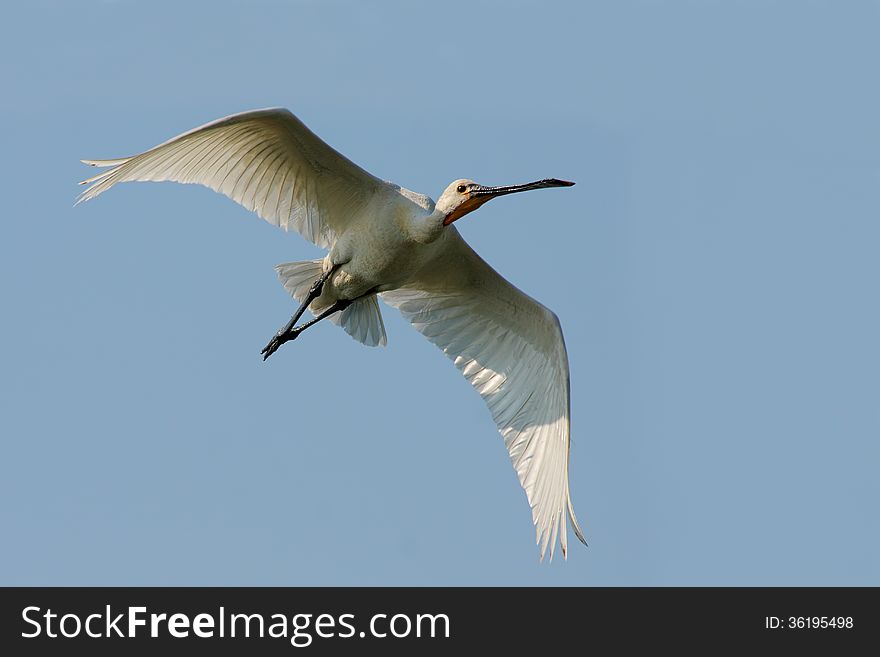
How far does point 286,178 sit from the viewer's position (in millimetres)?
15102

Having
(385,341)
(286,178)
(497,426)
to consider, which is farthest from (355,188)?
(497,426)

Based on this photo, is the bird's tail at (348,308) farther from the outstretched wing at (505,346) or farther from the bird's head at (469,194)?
the bird's head at (469,194)

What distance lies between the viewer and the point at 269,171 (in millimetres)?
14992

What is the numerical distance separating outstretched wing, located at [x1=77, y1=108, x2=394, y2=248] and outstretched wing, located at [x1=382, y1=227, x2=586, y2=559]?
1145 mm

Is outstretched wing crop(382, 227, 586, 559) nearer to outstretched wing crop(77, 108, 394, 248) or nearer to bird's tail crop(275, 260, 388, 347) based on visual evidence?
bird's tail crop(275, 260, 388, 347)

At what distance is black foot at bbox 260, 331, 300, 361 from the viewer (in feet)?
52.2

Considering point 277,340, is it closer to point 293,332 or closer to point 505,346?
point 293,332

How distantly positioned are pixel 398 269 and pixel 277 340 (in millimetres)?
1720

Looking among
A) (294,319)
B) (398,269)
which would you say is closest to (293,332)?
(294,319)
